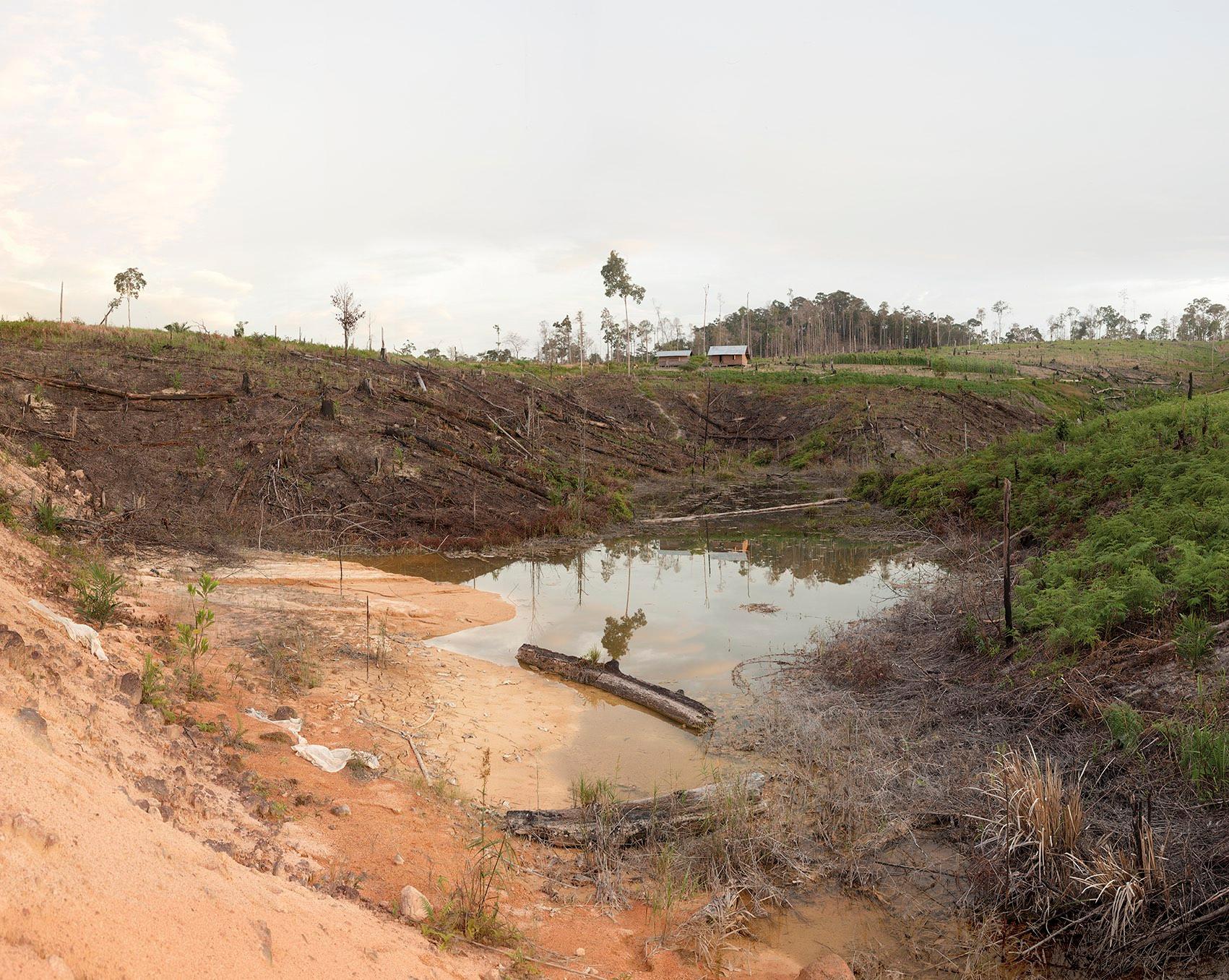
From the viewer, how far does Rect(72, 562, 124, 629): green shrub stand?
8.16 metres

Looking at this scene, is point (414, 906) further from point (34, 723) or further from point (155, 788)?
point (34, 723)

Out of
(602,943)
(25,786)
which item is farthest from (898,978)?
(25,786)

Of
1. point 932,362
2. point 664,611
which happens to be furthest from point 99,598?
point 932,362

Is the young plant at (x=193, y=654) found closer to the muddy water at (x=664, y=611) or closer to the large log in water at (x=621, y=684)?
the muddy water at (x=664, y=611)

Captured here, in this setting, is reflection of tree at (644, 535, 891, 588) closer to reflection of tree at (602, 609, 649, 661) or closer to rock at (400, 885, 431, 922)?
reflection of tree at (602, 609, 649, 661)

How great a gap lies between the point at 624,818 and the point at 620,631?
6.71 meters

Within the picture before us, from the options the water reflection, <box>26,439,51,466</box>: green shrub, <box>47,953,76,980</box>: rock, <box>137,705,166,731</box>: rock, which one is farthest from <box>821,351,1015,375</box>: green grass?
<box>47,953,76,980</box>: rock

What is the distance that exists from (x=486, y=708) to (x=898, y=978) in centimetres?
543

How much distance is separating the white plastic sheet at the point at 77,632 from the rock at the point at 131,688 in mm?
623

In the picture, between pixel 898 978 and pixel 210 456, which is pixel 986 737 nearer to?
pixel 898 978

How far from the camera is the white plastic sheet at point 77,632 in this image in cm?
682

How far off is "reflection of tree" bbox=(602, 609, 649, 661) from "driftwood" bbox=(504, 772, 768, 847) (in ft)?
16.2

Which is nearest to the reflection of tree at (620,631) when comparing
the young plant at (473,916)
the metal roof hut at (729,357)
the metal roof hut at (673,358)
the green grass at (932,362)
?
the young plant at (473,916)

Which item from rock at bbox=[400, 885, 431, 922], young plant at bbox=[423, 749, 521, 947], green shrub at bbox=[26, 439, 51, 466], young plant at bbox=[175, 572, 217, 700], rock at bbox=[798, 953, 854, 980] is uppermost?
green shrub at bbox=[26, 439, 51, 466]
